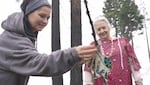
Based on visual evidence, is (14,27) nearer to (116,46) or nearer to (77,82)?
(116,46)

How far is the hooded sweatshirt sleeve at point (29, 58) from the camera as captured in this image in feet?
6.59

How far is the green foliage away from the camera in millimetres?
25922

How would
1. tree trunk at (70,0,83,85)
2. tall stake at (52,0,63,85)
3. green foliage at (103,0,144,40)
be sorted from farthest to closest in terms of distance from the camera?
1. green foliage at (103,0,144,40)
2. tall stake at (52,0,63,85)
3. tree trunk at (70,0,83,85)

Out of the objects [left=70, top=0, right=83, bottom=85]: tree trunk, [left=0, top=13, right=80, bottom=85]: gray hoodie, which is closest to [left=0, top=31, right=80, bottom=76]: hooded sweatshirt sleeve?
[left=0, top=13, right=80, bottom=85]: gray hoodie

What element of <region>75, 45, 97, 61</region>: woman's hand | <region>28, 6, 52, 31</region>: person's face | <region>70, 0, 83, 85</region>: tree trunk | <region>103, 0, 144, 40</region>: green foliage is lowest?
<region>75, 45, 97, 61</region>: woman's hand

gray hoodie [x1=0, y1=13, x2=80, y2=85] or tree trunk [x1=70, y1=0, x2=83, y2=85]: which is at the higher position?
tree trunk [x1=70, y1=0, x2=83, y2=85]

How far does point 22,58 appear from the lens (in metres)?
2.11

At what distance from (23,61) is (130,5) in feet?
85.7

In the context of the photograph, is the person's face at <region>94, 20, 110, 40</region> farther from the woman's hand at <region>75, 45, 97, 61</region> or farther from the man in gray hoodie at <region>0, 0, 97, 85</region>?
the woman's hand at <region>75, 45, 97, 61</region>

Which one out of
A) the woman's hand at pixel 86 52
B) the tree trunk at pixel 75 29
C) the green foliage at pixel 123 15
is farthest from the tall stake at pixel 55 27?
the green foliage at pixel 123 15

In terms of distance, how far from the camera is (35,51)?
2.12 metres

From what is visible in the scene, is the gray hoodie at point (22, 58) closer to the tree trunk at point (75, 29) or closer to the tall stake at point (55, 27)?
the tree trunk at point (75, 29)

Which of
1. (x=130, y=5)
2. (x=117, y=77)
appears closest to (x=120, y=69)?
(x=117, y=77)

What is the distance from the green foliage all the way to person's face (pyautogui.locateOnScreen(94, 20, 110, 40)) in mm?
20122
